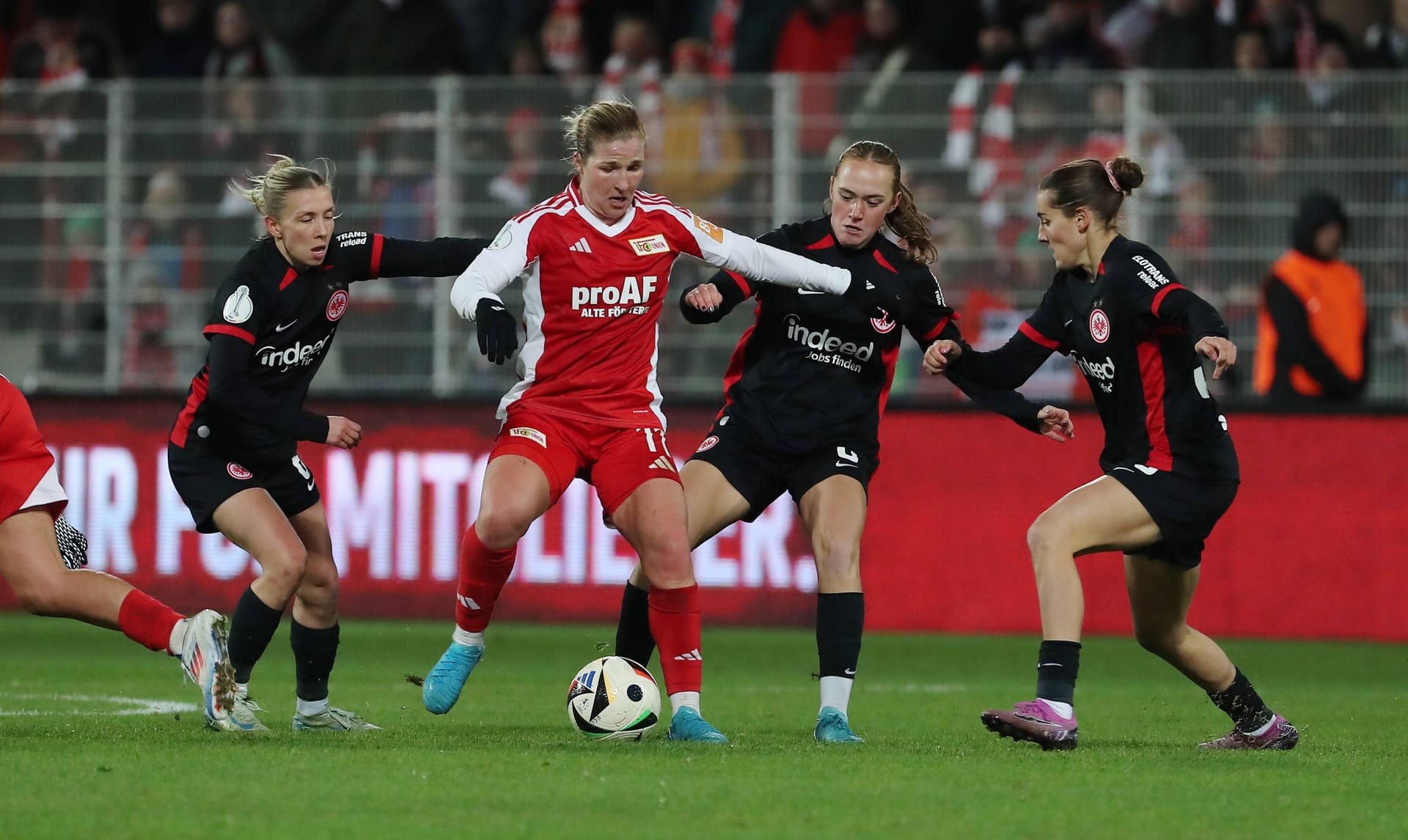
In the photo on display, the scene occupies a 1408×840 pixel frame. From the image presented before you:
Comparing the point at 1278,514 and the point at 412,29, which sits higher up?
the point at 412,29

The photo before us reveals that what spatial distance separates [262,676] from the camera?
31.3 ft

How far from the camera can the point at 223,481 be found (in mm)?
7172

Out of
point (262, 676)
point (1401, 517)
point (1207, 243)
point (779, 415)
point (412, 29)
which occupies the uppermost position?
→ point (412, 29)

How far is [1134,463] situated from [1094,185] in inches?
38.2

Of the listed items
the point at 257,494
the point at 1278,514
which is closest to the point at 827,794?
the point at 257,494

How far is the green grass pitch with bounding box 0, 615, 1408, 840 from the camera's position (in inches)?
199

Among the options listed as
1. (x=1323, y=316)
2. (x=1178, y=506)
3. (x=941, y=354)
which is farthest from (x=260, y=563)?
(x=1323, y=316)

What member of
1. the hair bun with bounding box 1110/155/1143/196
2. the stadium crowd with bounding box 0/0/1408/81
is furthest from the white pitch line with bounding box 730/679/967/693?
the stadium crowd with bounding box 0/0/1408/81

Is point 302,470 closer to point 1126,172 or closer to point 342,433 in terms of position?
point 342,433

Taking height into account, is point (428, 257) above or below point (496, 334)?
above

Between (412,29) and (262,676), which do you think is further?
(412,29)

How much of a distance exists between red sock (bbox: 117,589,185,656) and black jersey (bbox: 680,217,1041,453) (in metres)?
2.19

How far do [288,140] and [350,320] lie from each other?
1.25 metres

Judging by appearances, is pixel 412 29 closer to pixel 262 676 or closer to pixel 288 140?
pixel 288 140
